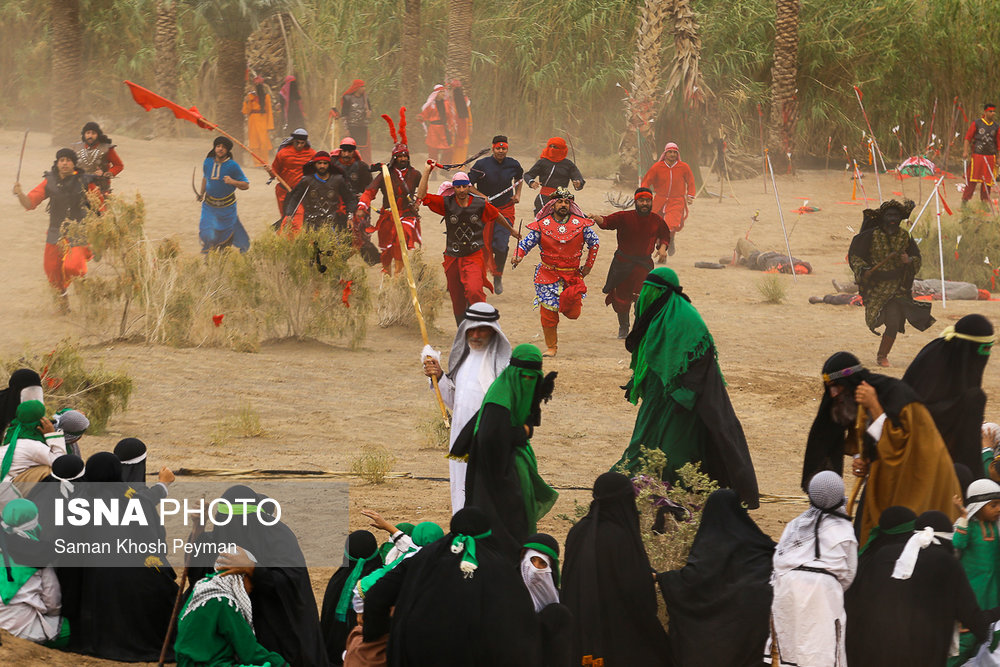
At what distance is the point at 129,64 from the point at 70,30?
5.38 m

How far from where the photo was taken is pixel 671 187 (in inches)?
684

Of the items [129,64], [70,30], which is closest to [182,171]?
[70,30]

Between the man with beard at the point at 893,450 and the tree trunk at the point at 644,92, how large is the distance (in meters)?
16.8

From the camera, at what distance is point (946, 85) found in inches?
981

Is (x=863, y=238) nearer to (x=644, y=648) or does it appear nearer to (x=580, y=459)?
(x=580, y=459)

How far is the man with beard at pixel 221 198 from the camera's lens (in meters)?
13.6

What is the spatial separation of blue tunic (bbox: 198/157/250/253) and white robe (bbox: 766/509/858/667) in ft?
32.3

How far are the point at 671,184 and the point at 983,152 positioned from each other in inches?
227

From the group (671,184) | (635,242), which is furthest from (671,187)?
(635,242)

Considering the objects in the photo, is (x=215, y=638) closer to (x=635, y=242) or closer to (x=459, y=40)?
(x=635, y=242)

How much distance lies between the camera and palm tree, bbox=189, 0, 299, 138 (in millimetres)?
21375

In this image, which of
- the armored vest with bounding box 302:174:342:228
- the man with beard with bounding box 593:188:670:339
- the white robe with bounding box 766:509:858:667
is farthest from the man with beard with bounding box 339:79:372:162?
the white robe with bounding box 766:509:858:667

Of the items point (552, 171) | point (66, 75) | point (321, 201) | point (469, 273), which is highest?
point (66, 75)

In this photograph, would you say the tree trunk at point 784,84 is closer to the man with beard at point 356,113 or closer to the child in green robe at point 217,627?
the man with beard at point 356,113
